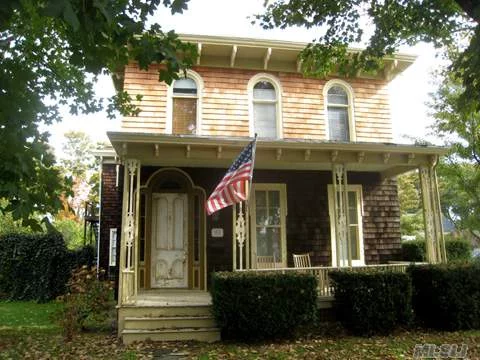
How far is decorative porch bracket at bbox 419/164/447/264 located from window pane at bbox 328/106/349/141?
9.86 ft

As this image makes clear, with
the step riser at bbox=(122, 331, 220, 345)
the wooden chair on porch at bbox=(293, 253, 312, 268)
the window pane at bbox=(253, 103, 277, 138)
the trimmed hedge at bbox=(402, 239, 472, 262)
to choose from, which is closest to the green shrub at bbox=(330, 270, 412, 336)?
the wooden chair on porch at bbox=(293, 253, 312, 268)

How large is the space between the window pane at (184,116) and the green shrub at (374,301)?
18.3 ft

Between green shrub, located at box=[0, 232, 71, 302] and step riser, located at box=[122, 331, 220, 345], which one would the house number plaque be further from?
green shrub, located at box=[0, 232, 71, 302]

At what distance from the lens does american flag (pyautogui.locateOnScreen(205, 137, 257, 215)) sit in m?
7.36

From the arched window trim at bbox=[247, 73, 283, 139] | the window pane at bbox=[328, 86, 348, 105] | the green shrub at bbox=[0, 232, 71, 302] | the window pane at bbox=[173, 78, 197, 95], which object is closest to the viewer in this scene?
the window pane at bbox=[173, 78, 197, 95]

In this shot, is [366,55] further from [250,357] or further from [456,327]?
[250,357]

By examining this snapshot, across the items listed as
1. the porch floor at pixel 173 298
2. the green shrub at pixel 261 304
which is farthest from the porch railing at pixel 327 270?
the porch floor at pixel 173 298

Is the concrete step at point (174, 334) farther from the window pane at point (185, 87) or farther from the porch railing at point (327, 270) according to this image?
the window pane at point (185, 87)

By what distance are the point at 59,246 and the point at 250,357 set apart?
9.77 metres

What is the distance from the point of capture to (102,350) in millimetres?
7086

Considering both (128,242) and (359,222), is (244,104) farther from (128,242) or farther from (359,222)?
(128,242)

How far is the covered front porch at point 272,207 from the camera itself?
8875mm

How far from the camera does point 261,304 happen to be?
292 inches

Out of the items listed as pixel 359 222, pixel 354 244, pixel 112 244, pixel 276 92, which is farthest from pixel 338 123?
pixel 112 244
